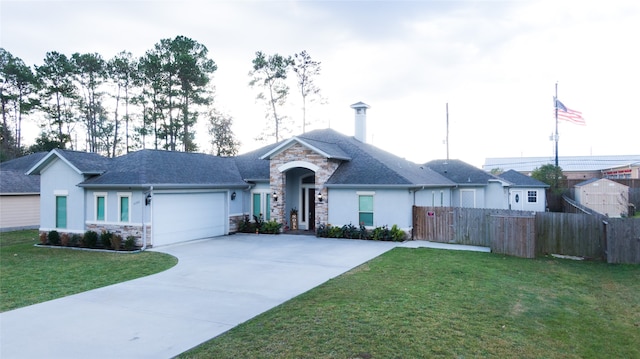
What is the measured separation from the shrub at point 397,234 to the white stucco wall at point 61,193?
41.9 ft

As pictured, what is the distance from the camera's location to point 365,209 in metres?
17.6

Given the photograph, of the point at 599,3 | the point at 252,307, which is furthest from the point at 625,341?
the point at 599,3

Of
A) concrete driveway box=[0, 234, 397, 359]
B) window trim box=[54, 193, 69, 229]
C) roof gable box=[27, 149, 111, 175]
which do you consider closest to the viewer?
concrete driveway box=[0, 234, 397, 359]

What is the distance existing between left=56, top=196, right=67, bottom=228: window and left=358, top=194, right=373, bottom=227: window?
12.6 meters

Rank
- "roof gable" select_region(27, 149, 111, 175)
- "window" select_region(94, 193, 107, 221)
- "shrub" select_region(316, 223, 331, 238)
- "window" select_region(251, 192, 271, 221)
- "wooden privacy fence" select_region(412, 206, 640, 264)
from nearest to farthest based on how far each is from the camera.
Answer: "wooden privacy fence" select_region(412, 206, 640, 264) → "window" select_region(94, 193, 107, 221) → "roof gable" select_region(27, 149, 111, 175) → "shrub" select_region(316, 223, 331, 238) → "window" select_region(251, 192, 271, 221)

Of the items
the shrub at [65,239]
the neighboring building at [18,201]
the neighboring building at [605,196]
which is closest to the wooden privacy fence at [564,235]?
the shrub at [65,239]

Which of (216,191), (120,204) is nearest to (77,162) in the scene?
(120,204)

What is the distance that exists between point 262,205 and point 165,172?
219 inches

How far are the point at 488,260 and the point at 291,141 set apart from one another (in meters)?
10.3

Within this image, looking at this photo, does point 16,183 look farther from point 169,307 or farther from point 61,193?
point 169,307

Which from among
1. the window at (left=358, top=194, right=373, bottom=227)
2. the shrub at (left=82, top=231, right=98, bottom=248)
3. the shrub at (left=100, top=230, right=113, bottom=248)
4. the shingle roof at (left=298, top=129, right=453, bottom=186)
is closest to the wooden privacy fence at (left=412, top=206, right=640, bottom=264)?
the shingle roof at (left=298, top=129, right=453, bottom=186)

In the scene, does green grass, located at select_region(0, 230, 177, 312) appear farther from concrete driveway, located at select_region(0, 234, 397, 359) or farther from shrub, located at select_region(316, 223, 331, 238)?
shrub, located at select_region(316, 223, 331, 238)

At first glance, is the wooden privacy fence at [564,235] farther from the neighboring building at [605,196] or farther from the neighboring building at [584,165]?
the neighboring building at [584,165]

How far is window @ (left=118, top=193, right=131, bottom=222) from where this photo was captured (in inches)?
609
